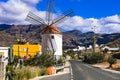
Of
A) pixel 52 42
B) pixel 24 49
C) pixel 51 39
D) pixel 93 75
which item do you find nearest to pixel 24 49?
pixel 24 49

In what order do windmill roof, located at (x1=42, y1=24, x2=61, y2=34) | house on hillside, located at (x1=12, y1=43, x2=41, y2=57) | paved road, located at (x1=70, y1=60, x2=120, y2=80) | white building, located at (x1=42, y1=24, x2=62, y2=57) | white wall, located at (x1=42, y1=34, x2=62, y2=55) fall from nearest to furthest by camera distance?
paved road, located at (x1=70, y1=60, x2=120, y2=80) → white wall, located at (x1=42, y1=34, x2=62, y2=55) → white building, located at (x1=42, y1=24, x2=62, y2=57) → windmill roof, located at (x1=42, y1=24, x2=61, y2=34) → house on hillside, located at (x1=12, y1=43, x2=41, y2=57)

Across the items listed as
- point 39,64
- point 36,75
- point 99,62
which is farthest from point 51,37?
point 36,75

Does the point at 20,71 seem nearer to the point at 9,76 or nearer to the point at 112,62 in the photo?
the point at 9,76

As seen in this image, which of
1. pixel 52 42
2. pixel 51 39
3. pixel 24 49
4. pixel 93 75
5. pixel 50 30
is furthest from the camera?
pixel 24 49

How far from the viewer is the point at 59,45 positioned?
82125 millimetres

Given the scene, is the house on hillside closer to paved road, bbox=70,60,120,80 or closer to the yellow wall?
the yellow wall

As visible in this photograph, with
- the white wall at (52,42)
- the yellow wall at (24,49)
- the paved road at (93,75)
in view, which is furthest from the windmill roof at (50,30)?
the paved road at (93,75)

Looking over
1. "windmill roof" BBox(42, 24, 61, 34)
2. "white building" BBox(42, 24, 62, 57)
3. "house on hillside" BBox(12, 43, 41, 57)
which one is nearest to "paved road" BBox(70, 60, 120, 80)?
"white building" BBox(42, 24, 62, 57)

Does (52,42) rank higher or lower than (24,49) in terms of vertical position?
higher

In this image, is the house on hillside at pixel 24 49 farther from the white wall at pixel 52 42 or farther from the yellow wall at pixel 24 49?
the white wall at pixel 52 42

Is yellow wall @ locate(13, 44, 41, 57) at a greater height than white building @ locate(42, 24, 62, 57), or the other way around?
white building @ locate(42, 24, 62, 57)

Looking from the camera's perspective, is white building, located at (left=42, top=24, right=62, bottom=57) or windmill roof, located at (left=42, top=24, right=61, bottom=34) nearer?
white building, located at (left=42, top=24, right=62, bottom=57)

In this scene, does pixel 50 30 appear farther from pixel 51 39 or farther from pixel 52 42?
pixel 52 42

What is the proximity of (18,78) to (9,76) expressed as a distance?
7.13 ft
